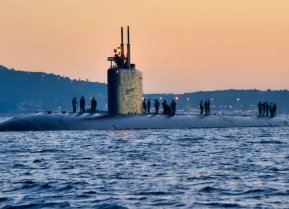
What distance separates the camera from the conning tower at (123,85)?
43.8m

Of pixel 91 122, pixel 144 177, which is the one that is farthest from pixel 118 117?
pixel 144 177

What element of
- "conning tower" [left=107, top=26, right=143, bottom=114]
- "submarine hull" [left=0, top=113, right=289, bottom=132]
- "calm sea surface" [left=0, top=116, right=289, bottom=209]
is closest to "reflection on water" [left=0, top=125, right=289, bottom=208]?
"calm sea surface" [left=0, top=116, right=289, bottom=209]

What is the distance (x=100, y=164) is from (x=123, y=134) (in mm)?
18033

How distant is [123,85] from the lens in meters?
43.8

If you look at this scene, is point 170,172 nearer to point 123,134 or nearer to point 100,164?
point 100,164

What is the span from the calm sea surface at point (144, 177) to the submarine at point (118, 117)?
39.0 feet

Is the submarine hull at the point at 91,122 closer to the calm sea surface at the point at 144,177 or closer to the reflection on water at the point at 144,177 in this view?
the calm sea surface at the point at 144,177

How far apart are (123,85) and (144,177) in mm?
26351

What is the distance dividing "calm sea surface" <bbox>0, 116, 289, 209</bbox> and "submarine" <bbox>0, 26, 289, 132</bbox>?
39.0ft

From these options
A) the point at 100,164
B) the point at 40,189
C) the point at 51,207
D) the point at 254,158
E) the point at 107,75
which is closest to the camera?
the point at 51,207

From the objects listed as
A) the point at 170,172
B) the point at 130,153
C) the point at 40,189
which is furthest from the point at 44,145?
the point at 40,189

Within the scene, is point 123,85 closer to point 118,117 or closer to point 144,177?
point 118,117

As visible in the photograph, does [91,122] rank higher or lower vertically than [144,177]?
higher

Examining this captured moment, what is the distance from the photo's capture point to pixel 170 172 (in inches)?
742
